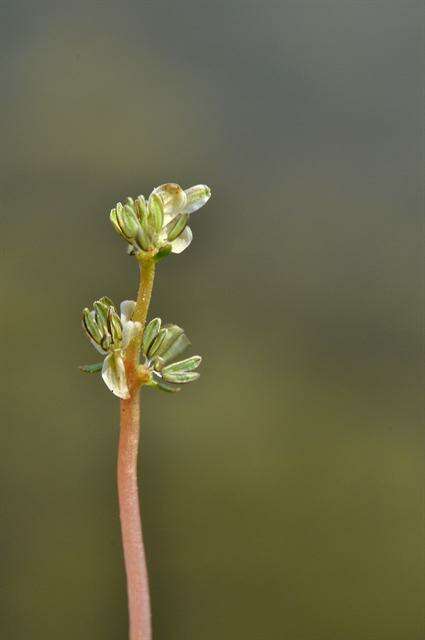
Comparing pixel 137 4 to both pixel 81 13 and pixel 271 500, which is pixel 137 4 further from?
pixel 271 500

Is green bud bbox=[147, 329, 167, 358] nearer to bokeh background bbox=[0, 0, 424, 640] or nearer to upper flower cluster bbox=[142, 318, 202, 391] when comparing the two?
upper flower cluster bbox=[142, 318, 202, 391]

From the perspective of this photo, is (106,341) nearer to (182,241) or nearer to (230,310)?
(182,241)

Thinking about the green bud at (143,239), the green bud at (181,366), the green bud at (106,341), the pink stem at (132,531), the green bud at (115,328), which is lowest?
the pink stem at (132,531)

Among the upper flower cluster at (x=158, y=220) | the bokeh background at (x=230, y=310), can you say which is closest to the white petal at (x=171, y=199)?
the upper flower cluster at (x=158, y=220)

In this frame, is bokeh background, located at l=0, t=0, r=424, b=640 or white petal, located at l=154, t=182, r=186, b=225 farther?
bokeh background, located at l=0, t=0, r=424, b=640

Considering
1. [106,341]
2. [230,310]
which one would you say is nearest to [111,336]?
[106,341]

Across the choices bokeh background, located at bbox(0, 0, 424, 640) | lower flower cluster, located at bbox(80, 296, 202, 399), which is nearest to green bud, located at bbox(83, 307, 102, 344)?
lower flower cluster, located at bbox(80, 296, 202, 399)

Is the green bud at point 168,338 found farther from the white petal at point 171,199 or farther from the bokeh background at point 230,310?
the bokeh background at point 230,310

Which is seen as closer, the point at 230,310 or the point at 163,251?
the point at 163,251
